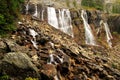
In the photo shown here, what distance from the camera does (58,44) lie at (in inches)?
1940

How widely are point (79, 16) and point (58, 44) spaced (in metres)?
35.2

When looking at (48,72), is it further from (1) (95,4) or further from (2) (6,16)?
(1) (95,4)

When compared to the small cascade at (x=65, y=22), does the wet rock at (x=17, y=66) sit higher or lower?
higher

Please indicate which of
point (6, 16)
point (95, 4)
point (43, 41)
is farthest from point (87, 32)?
point (95, 4)

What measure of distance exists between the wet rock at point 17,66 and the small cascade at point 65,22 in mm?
39526

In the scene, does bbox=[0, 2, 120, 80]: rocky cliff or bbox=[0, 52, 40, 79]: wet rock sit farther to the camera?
bbox=[0, 2, 120, 80]: rocky cliff

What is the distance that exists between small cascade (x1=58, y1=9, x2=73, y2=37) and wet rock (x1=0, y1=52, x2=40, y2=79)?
39.5m

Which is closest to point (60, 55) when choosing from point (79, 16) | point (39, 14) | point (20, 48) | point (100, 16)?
point (20, 48)

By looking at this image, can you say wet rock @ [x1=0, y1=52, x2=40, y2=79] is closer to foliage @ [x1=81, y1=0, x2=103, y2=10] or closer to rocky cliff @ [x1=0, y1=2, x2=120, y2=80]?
rocky cliff @ [x1=0, y1=2, x2=120, y2=80]

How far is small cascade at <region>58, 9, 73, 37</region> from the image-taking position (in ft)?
250

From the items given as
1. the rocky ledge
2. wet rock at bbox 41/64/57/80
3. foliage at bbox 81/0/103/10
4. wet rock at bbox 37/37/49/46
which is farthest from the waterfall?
wet rock at bbox 41/64/57/80

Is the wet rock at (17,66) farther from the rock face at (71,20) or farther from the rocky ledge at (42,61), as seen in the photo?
the rock face at (71,20)

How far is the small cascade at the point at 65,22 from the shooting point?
250 feet

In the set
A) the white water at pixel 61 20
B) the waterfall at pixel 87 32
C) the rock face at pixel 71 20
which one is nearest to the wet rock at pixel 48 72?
the rock face at pixel 71 20
